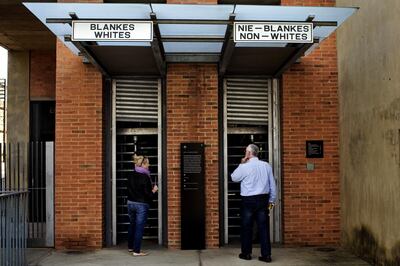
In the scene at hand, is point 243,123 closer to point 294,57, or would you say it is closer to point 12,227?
point 294,57

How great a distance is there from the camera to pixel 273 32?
713 centimetres

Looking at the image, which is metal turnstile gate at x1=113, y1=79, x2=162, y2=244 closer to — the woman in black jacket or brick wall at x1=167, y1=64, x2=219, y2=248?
brick wall at x1=167, y1=64, x2=219, y2=248

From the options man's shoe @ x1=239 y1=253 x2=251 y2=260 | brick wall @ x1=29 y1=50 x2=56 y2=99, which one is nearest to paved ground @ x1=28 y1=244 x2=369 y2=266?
man's shoe @ x1=239 y1=253 x2=251 y2=260

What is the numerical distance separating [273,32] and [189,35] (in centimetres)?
157

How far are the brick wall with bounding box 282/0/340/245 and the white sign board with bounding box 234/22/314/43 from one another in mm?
2952

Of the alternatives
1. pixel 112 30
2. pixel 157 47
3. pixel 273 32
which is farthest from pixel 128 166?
pixel 273 32

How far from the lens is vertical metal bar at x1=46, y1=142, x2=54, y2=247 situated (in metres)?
9.73

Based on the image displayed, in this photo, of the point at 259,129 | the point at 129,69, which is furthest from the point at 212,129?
the point at 129,69

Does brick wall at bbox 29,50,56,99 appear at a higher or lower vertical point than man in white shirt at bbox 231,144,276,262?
higher

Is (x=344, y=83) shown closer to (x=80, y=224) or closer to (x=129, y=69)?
(x=129, y=69)

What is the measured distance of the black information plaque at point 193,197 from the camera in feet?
31.4

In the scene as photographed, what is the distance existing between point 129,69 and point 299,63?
10.6ft

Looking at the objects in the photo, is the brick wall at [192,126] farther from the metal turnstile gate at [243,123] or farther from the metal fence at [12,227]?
the metal fence at [12,227]

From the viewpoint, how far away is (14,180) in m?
10.2
